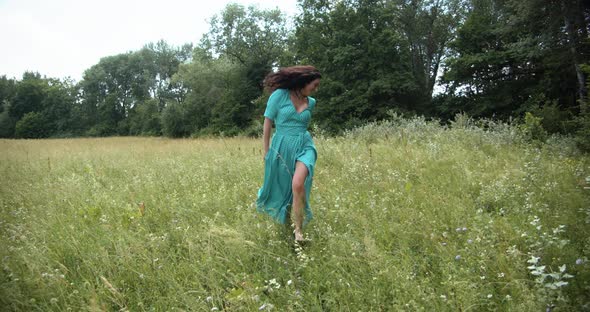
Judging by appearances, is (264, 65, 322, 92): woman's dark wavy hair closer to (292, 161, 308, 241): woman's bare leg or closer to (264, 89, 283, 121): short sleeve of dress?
(264, 89, 283, 121): short sleeve of dress

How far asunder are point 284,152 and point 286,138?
17cm

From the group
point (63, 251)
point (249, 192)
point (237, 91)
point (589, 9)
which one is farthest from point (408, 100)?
point (63, 251)

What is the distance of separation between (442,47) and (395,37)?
8.37m

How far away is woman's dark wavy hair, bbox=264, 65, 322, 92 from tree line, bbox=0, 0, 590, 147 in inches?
242

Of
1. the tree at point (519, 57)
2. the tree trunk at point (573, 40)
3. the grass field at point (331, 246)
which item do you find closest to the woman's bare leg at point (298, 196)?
the grass field at point (331, 246)

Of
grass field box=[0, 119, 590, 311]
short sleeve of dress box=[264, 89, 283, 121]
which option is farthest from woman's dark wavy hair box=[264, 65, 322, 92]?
grass field box=[0, 119, 590, 311]

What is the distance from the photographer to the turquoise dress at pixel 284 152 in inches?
150

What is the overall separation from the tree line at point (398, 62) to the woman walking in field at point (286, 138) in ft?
20.5

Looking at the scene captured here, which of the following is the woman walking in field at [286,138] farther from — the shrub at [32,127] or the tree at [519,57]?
the shrub at [32,127]

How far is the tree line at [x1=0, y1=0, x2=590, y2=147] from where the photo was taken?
1595 centimetres

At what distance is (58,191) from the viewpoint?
5879mm

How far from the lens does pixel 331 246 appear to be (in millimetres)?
2990

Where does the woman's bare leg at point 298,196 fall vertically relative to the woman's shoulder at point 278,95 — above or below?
below

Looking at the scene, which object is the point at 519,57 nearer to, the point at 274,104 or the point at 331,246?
the point at 274,104
